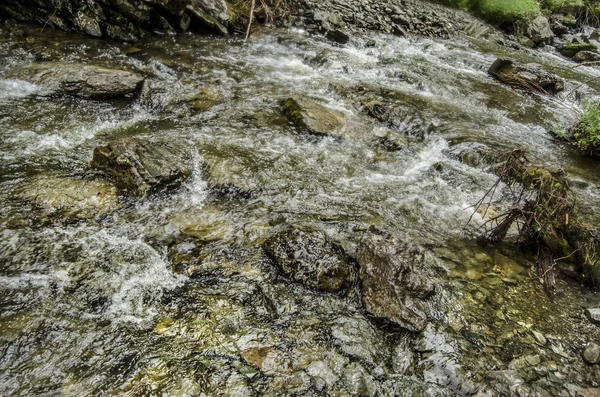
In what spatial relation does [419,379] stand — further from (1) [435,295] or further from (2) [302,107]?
(2) [302,107]

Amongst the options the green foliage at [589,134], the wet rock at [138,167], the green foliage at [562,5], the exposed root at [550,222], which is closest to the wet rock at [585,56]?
the green foliage at [562,5]

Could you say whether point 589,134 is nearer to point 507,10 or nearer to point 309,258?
point 309,258

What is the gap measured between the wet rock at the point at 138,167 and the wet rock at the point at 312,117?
2.49 metres

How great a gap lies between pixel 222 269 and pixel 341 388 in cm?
167

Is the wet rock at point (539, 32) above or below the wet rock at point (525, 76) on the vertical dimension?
above

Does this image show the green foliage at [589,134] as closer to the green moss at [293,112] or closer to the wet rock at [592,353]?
the wet rock at [592,353]

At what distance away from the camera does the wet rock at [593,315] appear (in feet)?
12.5

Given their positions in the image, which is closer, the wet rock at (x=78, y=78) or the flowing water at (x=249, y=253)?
the flowing water at (x=249, y=253)

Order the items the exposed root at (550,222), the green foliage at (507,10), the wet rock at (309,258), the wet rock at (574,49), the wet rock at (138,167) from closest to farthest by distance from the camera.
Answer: the wet rock at (309,258) < the exposed root at (550,222) < the wet rock at (138,167) < the wet rock at (574,49) < the green foliage at (507,10)

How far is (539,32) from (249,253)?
58.7 feet

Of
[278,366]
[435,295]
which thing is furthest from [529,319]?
[278,366]

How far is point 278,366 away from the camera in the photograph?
3.03 metres

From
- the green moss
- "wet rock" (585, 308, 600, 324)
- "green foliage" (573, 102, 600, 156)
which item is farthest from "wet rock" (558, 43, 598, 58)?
"wet rock" (585, 308, 600, 324)

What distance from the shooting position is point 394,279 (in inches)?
148
